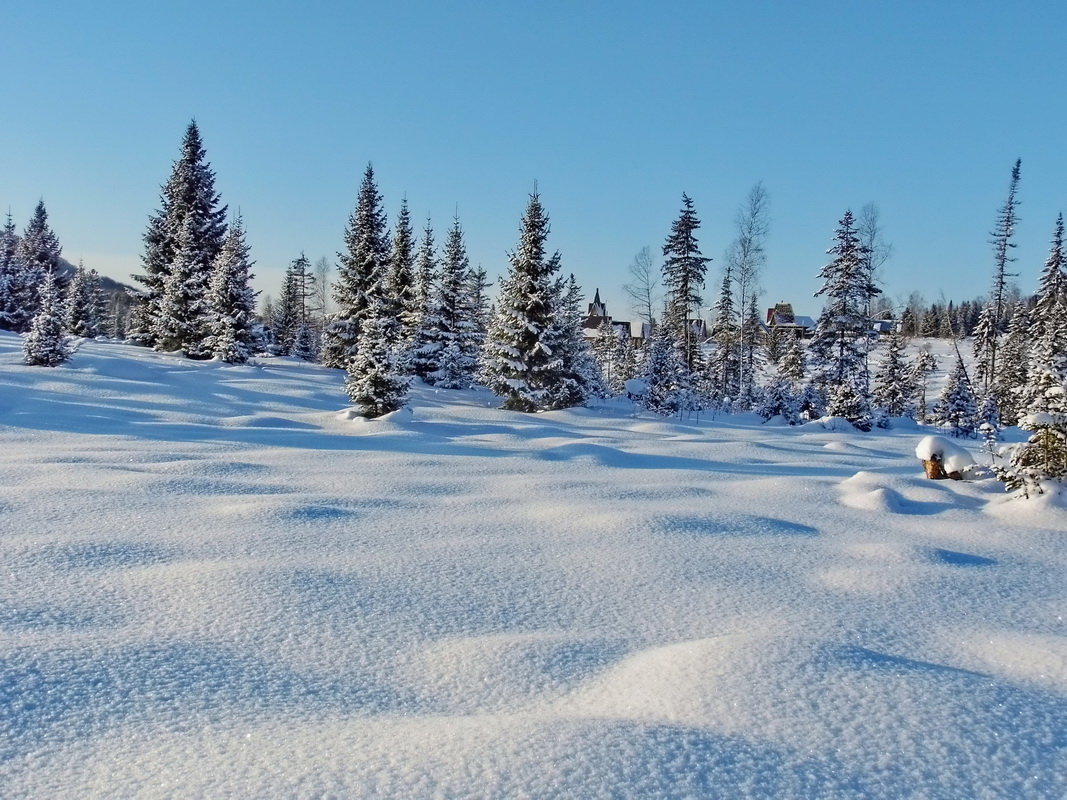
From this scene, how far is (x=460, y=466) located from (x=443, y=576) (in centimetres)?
405

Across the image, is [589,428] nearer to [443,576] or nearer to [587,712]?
[443,576]

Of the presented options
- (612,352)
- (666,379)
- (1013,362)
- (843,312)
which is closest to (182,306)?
(666,379)

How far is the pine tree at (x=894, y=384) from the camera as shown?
1316 inches

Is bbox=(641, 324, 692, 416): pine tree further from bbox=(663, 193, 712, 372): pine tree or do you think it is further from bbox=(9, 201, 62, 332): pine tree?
bbox=(9, 201, 62, 332): pine tree

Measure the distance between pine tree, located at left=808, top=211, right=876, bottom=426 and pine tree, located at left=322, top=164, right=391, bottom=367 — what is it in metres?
18.4

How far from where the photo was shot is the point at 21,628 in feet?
9.31

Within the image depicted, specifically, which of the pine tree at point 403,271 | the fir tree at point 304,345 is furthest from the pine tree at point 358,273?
the fir tree at point 304,345

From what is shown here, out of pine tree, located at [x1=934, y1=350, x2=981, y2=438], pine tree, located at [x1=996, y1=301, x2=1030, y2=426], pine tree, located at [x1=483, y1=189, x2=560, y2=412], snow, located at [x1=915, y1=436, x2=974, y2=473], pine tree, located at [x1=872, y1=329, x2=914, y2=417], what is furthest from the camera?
pine tree, located at [x1=996, y1=301, x2=1030, y2=426]

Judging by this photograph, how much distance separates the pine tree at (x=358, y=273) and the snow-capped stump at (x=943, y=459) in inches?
881

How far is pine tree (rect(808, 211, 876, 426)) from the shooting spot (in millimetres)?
27312

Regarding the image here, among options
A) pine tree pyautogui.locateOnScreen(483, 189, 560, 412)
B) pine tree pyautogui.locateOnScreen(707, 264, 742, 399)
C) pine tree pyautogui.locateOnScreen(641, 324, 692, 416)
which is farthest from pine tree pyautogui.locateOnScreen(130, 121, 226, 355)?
pine tree pyautogui.locateOnScreen(707, 264, 742, 399)

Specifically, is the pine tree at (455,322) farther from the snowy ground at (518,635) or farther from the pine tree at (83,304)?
the snowy ground at (518,635)

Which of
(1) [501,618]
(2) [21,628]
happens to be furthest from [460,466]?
(2) [21,628]

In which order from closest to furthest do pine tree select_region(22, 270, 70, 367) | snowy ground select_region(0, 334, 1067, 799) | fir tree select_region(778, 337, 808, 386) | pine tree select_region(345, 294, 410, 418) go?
snowy ground select_region(0, 334, 1067, 799)
pine tree select_region(345, 294, 410, 418)
pine tree select_region(22, 270, 70, 367)
fir tree select_region(778, 337, 808, 386)
